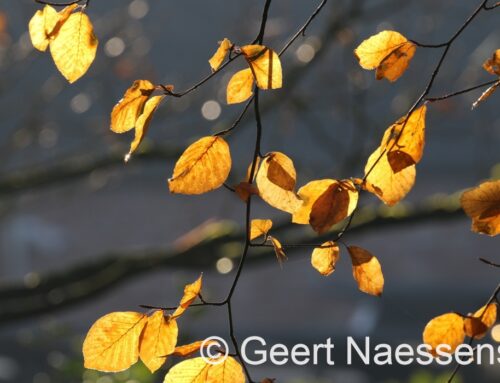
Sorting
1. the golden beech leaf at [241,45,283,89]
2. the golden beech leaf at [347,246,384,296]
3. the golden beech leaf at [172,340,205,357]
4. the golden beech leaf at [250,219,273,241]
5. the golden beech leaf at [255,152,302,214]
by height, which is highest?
the golden beech leaf at [241,45,283,89]

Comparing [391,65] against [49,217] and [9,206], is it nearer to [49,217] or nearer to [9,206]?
[9,206]

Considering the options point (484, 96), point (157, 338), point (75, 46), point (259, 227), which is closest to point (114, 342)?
point (157, 338)

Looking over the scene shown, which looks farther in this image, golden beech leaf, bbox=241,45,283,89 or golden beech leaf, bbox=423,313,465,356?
golden beech leaf, bbox=423,313,465,356

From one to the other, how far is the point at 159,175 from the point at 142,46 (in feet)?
23.4

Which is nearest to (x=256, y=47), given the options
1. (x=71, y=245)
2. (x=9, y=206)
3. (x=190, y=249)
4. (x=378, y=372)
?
(x=190, y=249)

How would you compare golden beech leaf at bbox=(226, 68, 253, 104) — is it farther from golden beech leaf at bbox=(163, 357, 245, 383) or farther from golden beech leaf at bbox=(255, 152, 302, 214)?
golden beech leaf at bbox=(163, 357, 245, 383)

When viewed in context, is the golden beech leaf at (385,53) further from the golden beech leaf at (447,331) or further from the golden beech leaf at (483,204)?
the golden beech leaf at (447,331)

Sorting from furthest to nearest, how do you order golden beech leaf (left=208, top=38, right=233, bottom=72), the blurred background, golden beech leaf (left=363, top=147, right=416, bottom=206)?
the blurred background < golden beech leaf (left=363, top=147, right=416, bottom=206) < golden beech leaf (left=208, top=38, right=233, bottom=72)

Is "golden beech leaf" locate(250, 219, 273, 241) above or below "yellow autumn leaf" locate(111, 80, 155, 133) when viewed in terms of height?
below

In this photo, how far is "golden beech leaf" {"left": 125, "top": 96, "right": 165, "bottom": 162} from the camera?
0.79 meters

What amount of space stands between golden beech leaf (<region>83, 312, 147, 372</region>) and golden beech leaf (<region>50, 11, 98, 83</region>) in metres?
0.23

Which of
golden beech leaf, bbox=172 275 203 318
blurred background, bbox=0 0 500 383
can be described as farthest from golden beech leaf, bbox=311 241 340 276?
blurred background, bbox=0 0 500 383

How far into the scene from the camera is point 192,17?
34.7 ft

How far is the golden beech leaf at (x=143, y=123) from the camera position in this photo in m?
0.79
